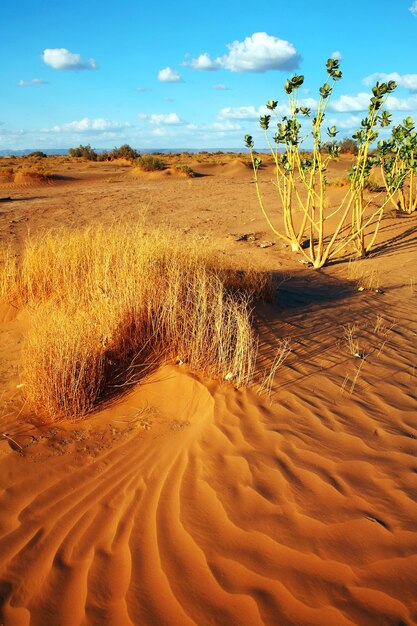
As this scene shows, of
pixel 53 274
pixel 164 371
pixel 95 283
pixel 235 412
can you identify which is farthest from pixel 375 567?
pixel 53 274

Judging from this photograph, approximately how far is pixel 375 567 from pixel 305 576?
329mm

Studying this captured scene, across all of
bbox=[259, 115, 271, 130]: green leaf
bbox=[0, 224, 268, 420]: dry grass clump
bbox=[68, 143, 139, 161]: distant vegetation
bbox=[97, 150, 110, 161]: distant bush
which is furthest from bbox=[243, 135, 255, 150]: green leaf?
bbox=[97, 150, 110, 161]: distant bush

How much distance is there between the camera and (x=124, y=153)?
112 ft

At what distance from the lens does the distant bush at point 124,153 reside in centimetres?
3366

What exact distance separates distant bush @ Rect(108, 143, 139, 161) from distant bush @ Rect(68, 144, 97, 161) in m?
1.52

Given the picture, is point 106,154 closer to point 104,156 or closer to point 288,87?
point 104,156

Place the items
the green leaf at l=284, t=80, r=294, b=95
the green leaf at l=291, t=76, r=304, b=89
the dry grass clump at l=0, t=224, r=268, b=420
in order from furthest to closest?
the green leaf at l=284, t=80, r=294, b=95 → the green leaf at l=291, t=76, r=304, b=89 → the dry grass clump at l=0, t=224, r=268, b=420

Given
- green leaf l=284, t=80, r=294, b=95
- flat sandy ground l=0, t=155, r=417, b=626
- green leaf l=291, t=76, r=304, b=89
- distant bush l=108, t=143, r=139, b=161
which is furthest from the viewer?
distant bush l=108, t=143, r=139, b=161

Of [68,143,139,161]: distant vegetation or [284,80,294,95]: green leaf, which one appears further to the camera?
[68,143,139,161]: distant vegetation

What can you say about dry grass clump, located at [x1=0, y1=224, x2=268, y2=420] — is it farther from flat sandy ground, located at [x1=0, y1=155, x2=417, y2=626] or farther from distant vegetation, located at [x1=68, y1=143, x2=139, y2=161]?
distant vegetation, located at [x1=68, y1=143, x2=139, y2=161]

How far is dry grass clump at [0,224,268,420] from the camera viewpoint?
357 centimetres

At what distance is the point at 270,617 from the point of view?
187 centimetres

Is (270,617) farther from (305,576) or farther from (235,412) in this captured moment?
(235,412)

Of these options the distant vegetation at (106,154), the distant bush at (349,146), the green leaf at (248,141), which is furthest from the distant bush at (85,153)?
the green leaf at (248,141)
